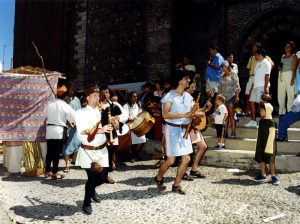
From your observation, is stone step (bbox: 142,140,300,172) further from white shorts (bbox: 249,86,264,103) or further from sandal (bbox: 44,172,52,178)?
sandal (bbox: 44,172,52,178)

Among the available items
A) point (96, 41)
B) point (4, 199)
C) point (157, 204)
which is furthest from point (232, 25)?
point (4, 199)

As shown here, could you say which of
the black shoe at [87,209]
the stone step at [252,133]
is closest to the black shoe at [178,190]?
the black shoe at [87,209]

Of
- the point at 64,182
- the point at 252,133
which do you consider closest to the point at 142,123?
the point at 64,182

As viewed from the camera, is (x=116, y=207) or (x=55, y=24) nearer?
(x=116, y=207)

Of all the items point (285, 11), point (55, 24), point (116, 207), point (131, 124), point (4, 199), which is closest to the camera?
point (116, 207)

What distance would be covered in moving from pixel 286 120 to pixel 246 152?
1091mm

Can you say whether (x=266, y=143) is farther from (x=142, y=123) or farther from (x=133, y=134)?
(x=133, y=134)

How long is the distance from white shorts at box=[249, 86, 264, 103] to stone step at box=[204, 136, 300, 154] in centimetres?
94

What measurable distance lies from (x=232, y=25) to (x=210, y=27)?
2.82 ft

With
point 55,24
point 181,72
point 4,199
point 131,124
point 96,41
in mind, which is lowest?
point 4,199

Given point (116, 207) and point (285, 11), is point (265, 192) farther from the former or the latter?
point (285, 11)

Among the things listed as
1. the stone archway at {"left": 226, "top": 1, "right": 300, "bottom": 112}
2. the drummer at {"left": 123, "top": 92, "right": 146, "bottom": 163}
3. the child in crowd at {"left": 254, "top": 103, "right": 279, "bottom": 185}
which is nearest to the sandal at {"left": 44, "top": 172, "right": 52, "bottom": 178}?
the drummer at {"left": 123, "top": 92, "right": 146, "bottom": 163}

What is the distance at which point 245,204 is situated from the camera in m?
5.00

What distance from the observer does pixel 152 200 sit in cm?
522
